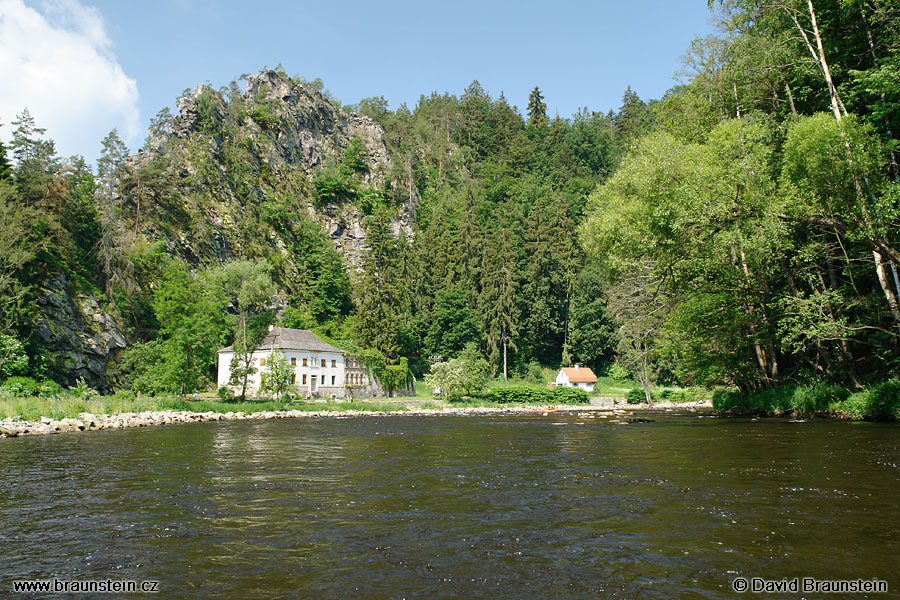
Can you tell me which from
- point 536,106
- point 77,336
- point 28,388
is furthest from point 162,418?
point 536,106

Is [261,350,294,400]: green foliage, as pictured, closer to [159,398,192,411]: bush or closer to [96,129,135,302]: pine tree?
[159,398,192,411]: bush

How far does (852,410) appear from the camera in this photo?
2128 cm

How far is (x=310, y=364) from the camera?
61.2 m

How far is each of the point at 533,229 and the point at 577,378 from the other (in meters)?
25.7

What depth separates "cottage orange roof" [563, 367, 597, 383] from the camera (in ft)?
231

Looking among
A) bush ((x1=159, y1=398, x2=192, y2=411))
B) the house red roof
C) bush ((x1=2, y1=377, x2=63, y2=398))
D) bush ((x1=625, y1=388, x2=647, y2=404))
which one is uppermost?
the house red roof

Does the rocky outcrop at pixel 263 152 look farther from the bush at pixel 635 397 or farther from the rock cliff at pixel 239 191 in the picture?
the bush at pixel 635 397

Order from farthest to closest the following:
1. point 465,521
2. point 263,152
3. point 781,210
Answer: point 263,152, point 781,210, point 465,521

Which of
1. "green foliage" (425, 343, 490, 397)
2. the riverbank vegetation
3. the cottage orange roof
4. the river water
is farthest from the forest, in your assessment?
"green foliage" (425, 343, 490, 397)

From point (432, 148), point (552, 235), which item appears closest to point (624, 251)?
point (552, 235)

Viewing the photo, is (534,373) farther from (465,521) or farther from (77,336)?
(465,521)

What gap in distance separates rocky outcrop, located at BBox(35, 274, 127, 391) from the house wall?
10.7m

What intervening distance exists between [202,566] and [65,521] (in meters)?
3.77

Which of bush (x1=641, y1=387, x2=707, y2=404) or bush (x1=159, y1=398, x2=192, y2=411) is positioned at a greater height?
bush (x1=159, y1=398, x2=192, y2=411)
